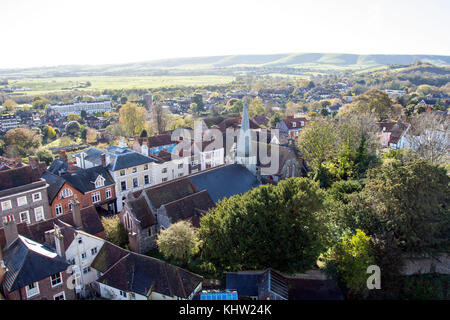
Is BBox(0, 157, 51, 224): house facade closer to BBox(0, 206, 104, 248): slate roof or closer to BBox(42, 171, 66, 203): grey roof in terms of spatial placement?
BBox(42, 171, 66, 203): grey roof

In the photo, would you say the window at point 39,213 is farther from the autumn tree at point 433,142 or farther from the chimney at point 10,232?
the autumn tree at point 433,142

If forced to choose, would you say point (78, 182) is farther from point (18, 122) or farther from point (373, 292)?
point (18, 122)

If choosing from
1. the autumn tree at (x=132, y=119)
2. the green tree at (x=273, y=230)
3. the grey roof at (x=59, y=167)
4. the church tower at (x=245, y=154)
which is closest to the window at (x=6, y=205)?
the grey roof at (x=59, y=167)

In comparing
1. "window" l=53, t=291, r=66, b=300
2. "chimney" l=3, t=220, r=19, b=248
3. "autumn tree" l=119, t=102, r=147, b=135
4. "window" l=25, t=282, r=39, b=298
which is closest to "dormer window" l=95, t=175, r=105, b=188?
"chimney" l=3, t=220, r=19, b=248

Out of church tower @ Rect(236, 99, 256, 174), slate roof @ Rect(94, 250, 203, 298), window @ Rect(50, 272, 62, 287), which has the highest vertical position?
church tower @ Rect(236, 99, 256, 174)

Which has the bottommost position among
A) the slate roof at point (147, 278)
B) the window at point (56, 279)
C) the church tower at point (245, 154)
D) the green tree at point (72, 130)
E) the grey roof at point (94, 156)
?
the green tree at point (72, 130)

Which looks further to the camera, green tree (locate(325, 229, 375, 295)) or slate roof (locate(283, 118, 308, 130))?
slate roof (locate(283, 118, 308, 130))

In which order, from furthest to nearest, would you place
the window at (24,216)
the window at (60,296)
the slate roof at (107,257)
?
the window at (24,216), the slate roof at (107,257), the window at (60,296)

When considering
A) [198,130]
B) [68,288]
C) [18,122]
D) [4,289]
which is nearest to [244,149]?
[68,288]
